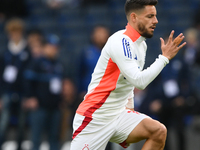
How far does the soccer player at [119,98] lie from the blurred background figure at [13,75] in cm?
293

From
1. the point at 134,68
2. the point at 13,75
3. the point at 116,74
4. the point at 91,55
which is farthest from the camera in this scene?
the point at 13,75

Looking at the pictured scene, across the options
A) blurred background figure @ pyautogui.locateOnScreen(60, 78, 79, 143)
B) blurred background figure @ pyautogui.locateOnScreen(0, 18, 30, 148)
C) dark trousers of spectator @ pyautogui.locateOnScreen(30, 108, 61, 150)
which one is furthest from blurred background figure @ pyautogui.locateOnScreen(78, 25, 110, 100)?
blurred background figure @ pyautogui.locateOnScreen(60, 78, 79, 143)

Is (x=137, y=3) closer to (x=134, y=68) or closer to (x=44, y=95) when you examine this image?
(x=134, y=68)

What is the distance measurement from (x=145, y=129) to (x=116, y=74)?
60 centimetres

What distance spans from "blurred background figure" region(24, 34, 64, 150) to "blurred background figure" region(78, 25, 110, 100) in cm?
49

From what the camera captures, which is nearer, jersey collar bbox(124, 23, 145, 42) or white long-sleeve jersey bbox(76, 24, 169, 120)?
white long-sleeve jersey bbox(76, 24, 169, 120)

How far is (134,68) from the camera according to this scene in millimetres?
3338

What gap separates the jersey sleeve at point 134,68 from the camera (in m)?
3.31

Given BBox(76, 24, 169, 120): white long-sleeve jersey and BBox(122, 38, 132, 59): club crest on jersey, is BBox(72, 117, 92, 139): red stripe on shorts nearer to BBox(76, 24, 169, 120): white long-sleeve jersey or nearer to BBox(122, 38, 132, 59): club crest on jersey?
BBox(76, 24, 169, 120): white long-sleeve jersey

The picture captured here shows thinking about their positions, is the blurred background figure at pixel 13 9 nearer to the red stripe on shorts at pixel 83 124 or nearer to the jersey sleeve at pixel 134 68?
the red stripe on shorts at pixel 83 124

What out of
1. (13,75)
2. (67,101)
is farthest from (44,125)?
(67,101)

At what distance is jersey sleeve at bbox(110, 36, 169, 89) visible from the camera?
3.31 metres

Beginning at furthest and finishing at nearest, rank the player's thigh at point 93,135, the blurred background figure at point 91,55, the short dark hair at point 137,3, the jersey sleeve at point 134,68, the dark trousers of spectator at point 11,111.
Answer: the dark trousers of spectator at point 11,111
the blurred background figure at point 91,55
the player's thigh at point 93,135
the short dark hair at point 137,3
the jersey sleeve at point 134,68

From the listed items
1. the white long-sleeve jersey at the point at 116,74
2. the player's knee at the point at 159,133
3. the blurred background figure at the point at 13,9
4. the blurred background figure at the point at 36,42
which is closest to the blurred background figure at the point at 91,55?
the blurred background figure at the point at 36,42
